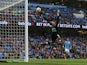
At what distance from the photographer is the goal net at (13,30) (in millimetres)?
A: 15742

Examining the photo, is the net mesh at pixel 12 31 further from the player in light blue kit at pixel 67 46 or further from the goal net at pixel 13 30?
the player in light blue kit at pixel 67 46

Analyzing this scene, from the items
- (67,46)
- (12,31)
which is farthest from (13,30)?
(67,46)

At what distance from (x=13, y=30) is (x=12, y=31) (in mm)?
201

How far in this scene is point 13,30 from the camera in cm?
1605

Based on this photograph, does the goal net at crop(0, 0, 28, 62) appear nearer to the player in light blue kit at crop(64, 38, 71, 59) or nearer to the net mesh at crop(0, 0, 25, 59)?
the net mesh at crop(0, 0, 25, 59)

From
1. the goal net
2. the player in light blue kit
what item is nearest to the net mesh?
the goal net

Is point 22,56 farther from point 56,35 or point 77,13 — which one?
point 77,13

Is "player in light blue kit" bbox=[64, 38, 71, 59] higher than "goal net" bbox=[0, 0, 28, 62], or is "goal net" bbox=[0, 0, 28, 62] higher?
"goal net" bbox=[0, 0, 28, 62]

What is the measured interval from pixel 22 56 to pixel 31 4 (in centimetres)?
1877

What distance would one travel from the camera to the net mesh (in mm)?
15867

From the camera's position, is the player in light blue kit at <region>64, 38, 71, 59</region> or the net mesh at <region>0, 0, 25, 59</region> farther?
the player in light blue kit at <region>64, 38, 71, 59</region>

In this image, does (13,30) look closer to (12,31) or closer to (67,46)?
(12,31)

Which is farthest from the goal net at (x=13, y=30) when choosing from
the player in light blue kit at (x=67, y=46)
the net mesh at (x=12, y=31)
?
the player in light blue kit at (x=67, y=46)

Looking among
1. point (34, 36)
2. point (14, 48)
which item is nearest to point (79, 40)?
point (34, 36)
